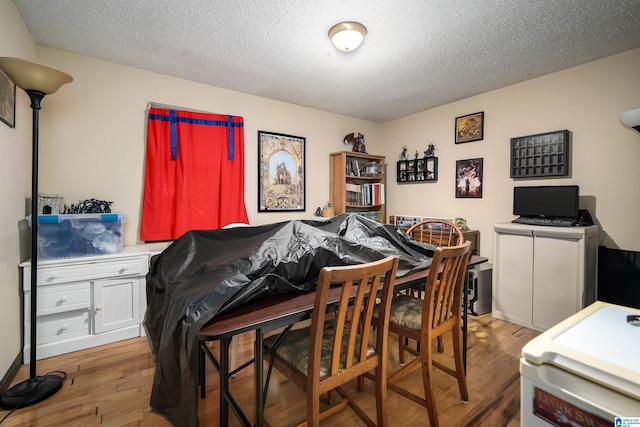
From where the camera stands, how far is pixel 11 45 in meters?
1.89

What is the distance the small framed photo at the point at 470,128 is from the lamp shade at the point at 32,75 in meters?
3.79

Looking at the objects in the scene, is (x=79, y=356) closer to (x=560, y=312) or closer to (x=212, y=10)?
(x=212, y=10)

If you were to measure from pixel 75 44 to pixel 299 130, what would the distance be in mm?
2317

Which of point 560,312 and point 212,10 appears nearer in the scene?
point 212,10

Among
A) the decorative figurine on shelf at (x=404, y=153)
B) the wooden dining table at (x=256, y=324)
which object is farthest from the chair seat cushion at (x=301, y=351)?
the decorative figurine on shelf at (x=404, y=153)

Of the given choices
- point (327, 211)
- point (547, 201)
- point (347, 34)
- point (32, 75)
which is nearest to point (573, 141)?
point (547, 201)

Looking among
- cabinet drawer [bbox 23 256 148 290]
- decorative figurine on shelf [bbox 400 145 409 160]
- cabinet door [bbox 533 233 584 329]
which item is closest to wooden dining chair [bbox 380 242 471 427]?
cabinet door [bbox 533 233 584 329]

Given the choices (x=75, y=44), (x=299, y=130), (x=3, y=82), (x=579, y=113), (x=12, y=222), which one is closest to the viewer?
(x=3, y=82)

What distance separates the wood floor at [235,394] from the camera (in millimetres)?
1586

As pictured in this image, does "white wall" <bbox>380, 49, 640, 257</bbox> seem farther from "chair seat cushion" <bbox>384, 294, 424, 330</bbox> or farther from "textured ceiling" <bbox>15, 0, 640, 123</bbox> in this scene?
"chair seat cushion" <bbox>384, 294, 424, 330</bbox>

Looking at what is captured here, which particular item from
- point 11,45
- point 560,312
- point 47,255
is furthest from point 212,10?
point 560,312

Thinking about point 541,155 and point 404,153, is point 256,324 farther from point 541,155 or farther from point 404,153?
point 404,153

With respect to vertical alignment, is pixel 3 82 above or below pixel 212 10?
below

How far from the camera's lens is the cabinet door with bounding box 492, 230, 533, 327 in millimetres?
2756
